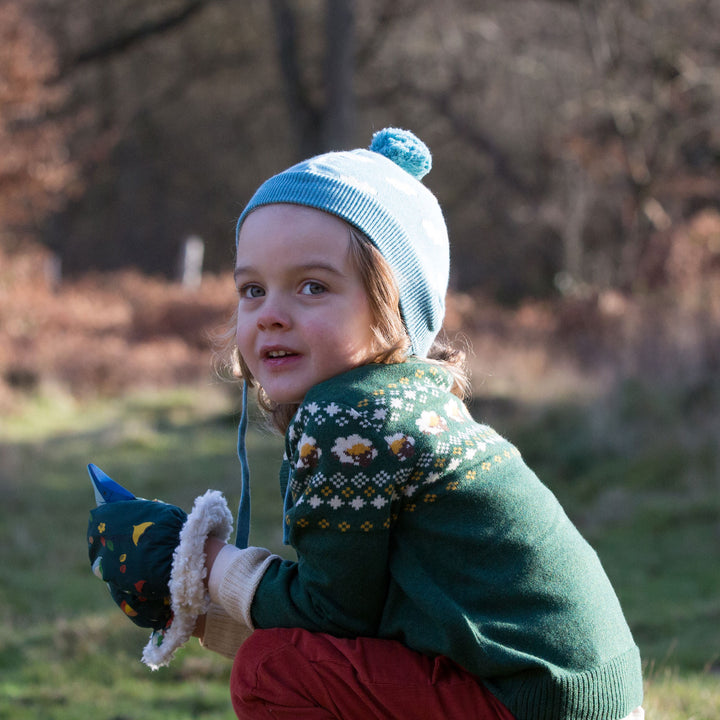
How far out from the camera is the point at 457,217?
26000mm

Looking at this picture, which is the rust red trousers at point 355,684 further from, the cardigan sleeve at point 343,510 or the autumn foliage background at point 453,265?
the autumn foliage background at point 453,265

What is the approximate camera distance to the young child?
1.99 metres

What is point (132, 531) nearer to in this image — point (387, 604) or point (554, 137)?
point (387, 604)

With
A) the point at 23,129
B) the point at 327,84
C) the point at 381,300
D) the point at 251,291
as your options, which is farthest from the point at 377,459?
the point at 327,84

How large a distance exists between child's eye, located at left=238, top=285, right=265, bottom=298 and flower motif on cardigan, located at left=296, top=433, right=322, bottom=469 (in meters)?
0.47

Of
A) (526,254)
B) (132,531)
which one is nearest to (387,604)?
(132,531)

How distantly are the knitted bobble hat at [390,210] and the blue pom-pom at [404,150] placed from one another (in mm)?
69

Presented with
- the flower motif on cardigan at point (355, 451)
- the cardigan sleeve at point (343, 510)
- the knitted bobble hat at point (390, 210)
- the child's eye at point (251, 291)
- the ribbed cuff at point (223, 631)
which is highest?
the knitted bobble hat at point (390, 210)

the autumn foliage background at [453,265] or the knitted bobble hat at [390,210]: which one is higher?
the knitted bobble hat at [390,210]

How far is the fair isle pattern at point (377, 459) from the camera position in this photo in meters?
1.98

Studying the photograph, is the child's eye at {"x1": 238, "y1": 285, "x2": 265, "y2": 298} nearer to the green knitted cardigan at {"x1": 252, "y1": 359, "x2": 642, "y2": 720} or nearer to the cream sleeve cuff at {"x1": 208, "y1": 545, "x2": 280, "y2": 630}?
the green knitted cardigan at {"x1": 252, "y1": 359, "x2": 642, "y2": 720}

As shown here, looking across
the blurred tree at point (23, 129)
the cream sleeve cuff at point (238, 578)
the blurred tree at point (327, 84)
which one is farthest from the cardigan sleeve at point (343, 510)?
the blurred tree at point (327, 84)

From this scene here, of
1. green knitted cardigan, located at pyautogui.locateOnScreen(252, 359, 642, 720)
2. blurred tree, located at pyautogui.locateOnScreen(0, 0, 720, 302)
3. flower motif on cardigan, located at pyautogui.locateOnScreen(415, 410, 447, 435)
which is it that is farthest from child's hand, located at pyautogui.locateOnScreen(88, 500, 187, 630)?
blurred tree, located at pyautogui.locateOnScreen(0, 0, 720, 302)

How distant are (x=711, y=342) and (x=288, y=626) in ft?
25.2
